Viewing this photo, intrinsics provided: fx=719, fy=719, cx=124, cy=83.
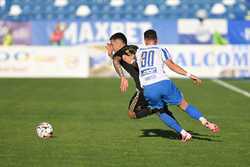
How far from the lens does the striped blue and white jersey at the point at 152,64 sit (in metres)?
10.9

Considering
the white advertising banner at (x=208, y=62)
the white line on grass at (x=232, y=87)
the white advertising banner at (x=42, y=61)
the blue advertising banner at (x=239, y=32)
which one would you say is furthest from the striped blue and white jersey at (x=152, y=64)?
the blue advertising banner at (x=239, y=32)

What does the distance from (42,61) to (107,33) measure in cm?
380

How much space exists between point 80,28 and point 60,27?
885 millimetres

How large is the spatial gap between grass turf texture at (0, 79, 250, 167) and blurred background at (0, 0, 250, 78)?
6.88 m

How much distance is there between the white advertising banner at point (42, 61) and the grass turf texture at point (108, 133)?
670 centimetres

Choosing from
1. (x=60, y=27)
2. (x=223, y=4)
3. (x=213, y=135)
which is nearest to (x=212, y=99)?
(x=213, y=135)

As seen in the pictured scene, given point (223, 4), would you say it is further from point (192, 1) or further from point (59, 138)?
point (59, 138)

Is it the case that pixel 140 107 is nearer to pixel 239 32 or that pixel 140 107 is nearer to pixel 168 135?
pixel 168 135

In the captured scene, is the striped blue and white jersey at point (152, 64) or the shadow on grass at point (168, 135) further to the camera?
the shadow on grass at point (168, 135)

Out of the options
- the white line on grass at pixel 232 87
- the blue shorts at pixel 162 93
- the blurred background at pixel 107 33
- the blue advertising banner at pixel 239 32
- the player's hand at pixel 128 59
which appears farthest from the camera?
the blue advertising banner at pixel 239 32

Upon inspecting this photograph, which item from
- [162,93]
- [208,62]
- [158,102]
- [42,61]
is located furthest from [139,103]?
[208,62]

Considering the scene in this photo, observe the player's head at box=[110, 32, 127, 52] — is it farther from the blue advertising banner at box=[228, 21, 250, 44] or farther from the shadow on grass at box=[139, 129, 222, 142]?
the blue advertising banner at box=[228, 21, 250, 44]

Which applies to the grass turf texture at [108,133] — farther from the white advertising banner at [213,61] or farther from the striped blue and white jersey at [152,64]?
the white advertising banner at [213,61]

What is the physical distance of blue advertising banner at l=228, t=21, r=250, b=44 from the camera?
3112 cm
